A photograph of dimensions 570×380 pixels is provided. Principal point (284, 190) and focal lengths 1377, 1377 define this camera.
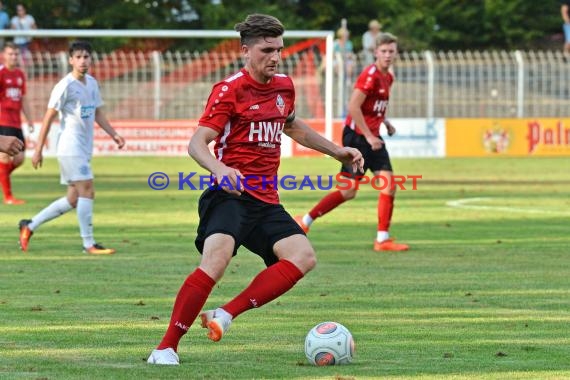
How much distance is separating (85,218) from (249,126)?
6053 millimetres

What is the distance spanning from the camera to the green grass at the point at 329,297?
7551 millimetres

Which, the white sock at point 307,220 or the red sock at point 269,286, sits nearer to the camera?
the red sock at point 269,286

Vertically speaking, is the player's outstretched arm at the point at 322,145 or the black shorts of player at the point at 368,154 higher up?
the player's outstretched arm at the point at 322,145

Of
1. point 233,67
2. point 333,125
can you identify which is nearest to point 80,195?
point 333,125

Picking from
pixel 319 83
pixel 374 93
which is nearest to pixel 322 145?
pixel 374 93

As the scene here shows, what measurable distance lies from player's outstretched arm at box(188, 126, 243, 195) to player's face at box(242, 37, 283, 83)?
0.46m

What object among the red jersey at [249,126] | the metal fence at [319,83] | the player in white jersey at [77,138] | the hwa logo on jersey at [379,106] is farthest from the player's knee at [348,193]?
the metal fence at [319,83]

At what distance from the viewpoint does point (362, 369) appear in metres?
7.41

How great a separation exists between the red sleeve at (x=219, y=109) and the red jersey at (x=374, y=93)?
6.66 m

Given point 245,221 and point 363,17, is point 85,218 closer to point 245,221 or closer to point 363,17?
point 245,221

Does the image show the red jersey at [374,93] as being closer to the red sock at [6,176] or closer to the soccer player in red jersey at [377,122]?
the soccer player in red jersey at [377,122]

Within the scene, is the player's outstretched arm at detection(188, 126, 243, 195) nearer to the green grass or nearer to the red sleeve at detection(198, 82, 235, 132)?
the red sleeve at detection(198, 82, 235, 132)
